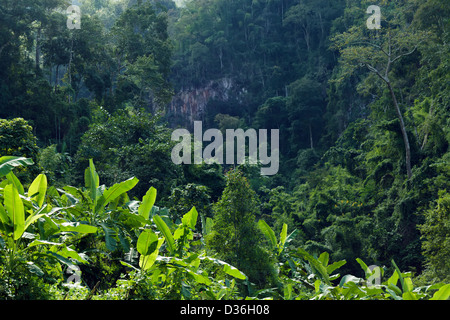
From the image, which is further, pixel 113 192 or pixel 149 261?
pixel 113 192

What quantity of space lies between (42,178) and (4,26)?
15.0 m

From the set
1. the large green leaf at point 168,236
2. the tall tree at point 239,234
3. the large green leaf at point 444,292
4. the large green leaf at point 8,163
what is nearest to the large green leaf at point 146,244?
the large green leaf at point 168,236

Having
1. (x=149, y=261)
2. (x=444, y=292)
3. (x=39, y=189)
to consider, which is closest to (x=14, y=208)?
(x=39, y=189)

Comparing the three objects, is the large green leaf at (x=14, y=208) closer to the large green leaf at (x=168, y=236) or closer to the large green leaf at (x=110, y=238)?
the large green leaf at (x=110, y=238)

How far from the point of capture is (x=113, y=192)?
266 centimetres

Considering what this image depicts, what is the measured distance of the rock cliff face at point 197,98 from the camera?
3136 centimetres

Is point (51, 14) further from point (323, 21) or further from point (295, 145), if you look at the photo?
point (323, 21)

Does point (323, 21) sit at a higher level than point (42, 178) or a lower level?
higher

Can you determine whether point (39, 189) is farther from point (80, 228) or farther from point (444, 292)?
point (444, 292)

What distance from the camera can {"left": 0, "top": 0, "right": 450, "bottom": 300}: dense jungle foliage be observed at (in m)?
2.26

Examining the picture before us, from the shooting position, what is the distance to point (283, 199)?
58.1 ft

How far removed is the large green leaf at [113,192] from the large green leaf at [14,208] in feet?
1.96

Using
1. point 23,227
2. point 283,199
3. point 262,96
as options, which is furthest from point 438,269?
point 262,96

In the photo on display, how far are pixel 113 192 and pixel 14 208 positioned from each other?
702mm
